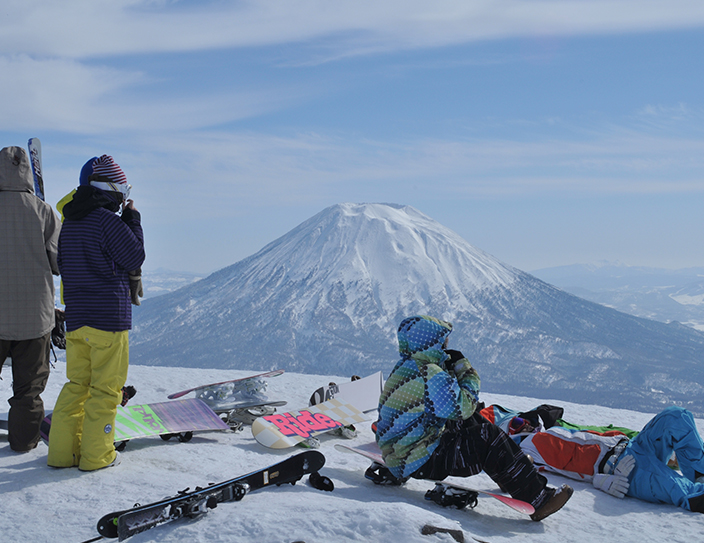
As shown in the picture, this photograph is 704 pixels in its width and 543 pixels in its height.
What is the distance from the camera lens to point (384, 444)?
412 cm

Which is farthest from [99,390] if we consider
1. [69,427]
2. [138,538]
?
[138,538]

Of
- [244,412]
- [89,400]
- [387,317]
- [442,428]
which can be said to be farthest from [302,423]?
[387,317]

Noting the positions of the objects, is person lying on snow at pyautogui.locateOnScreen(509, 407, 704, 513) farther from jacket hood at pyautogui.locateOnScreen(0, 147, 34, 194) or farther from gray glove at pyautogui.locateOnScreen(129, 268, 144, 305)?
jacket hood at pyautogui.locateOnScreen(0, 147, 34, 194)

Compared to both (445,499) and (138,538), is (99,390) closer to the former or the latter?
(138,538)

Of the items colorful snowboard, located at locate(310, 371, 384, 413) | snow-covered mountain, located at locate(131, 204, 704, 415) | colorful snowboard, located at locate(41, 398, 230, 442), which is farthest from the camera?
snow-covered mountain, located at locate(131, 204, 704, 415)

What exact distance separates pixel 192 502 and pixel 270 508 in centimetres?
41

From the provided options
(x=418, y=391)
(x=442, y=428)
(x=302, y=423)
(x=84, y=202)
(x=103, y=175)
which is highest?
(x=103, y=175)

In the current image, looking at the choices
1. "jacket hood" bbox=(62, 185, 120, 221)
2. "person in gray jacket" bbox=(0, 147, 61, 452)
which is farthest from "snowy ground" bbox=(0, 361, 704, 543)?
"jacket hood" bbox=(62, 185, 120, 221)

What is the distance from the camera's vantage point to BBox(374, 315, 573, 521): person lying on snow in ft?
12.5

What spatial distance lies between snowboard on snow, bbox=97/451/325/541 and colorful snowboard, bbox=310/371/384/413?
8.82ft

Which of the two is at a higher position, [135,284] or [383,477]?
[135,284]

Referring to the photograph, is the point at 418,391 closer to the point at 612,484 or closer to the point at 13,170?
the point at 612,484

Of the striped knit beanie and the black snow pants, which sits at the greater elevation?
the striped knit beanie

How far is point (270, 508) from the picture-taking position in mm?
3164
